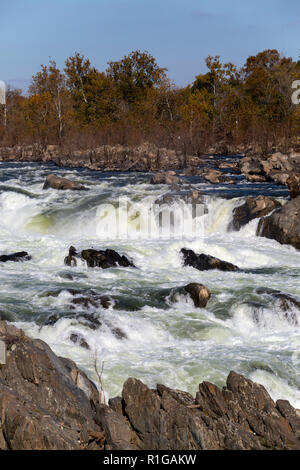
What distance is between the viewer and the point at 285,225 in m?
14.6

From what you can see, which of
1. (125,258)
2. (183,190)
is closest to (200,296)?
(125,258)

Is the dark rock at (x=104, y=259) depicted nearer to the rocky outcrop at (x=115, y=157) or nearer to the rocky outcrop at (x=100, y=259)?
the rocky outcrop at (x=100, y=259)

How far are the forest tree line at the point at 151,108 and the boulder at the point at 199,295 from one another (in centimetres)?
2391

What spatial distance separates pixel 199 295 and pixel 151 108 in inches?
1481

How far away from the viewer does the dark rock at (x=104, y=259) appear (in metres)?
12.1

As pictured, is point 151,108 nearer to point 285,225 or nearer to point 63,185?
point 63,185

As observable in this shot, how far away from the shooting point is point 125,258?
12586 millimetres

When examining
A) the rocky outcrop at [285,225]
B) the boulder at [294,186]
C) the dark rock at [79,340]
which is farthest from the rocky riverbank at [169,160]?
the dark rock at [79,340]

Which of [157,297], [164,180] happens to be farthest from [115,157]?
[157,297]

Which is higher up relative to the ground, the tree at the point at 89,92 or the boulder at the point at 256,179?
the tree at the point at 89,92
